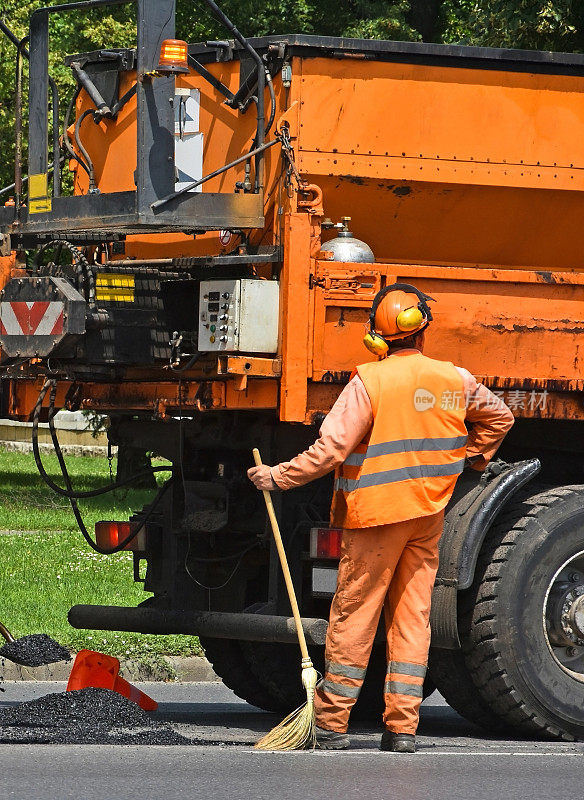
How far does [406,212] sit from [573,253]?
88 centimetres

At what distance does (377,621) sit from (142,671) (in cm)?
292

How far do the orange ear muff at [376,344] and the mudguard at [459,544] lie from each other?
29.2 inches

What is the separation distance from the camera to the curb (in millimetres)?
8445

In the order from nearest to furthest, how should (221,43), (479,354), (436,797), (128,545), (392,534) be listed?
(436,797) < (392,534) < (479,354) < (221,43) < (128,545)

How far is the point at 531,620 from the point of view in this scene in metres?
6.41

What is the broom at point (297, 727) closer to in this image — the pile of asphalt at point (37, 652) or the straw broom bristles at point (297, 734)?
the straw broom bristles at point (297, 734)

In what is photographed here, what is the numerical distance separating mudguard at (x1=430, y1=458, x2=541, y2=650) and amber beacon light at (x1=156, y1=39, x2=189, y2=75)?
81.7 inches

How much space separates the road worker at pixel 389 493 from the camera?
5977 mm

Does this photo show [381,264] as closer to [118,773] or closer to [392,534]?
[392,534]

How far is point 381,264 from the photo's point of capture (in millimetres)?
6379

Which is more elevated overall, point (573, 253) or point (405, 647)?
point (573, 253)

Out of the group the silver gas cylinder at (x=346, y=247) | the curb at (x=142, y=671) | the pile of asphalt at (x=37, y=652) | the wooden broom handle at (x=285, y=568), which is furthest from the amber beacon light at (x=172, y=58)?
the curb at (x=142, y=671)

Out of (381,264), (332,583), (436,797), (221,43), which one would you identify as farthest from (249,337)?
(436,797)

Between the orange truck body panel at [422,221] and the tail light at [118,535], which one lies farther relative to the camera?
the tail light at [118,535]
